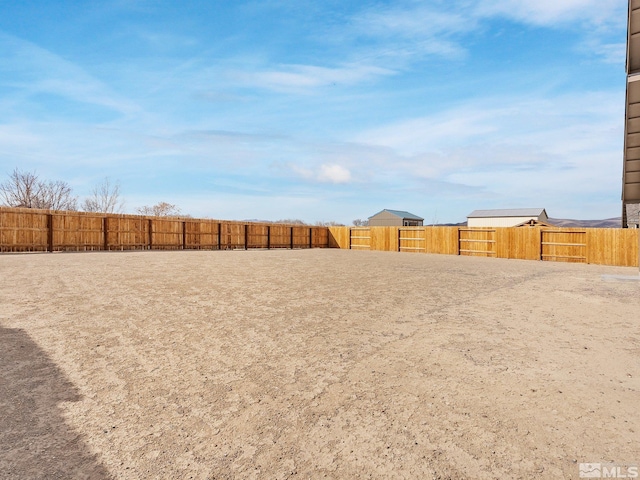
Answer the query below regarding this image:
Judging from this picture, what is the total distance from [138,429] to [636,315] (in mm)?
7098

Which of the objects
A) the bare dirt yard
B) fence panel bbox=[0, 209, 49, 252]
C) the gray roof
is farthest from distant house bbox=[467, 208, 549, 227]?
fence panel bbox=[0, 209, 49, 252]

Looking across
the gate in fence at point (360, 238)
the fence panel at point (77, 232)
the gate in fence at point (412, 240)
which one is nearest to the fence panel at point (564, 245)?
the gate in fence at point (412, 240)

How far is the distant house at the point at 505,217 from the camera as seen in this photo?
1879 inches

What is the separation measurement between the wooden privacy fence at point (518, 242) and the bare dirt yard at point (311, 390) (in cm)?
1515

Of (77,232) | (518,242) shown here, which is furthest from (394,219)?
(77,232)

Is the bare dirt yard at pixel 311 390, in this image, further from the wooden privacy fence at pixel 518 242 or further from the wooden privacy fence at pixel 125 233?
the wooden privacy fence at pixel 518 242

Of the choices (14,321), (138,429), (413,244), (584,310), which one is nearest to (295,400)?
(138,429)

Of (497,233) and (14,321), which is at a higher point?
(497,233)

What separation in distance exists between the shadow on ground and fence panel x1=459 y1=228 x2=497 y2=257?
22.3 metres

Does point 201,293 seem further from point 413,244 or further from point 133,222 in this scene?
point 413,244

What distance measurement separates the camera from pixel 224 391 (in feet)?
9.26

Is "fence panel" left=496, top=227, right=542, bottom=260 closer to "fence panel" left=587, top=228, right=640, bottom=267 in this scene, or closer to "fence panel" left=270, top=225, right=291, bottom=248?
"fence panel" left=587, top=228, right=640, bottom=267

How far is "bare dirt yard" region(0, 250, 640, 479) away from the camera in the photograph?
201 centimetres

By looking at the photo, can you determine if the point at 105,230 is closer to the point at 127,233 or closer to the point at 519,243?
the point at 127,233
